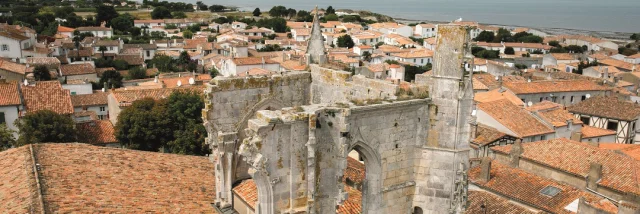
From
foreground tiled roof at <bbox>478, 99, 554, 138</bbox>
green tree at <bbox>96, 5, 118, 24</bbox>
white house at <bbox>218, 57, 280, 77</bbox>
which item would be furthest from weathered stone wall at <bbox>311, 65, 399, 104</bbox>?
green tree at <bbox>96, 5, 118, 24</bbox>

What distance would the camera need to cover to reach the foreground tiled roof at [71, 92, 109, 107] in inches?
1693

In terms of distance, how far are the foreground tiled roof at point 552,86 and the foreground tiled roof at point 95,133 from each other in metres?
37.8

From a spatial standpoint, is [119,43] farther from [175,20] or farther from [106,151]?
[106,151]

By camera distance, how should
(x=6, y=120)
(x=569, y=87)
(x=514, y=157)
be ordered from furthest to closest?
(x=569, y=87) < (x=6, y=120) < (x=514, y=157)

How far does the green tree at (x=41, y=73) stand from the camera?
55344 millimetres

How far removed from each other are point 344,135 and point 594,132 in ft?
109

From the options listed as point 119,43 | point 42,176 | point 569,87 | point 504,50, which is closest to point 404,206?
point 42,176

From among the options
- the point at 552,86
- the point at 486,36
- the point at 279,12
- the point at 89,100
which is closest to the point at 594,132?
the point at 552,86

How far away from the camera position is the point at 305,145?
450 inches

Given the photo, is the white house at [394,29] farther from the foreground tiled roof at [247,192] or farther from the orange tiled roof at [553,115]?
the foreground tiled roof at [247,192]

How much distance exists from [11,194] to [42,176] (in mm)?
1108

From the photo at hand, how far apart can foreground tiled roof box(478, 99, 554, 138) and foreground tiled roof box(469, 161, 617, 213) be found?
1048 cm

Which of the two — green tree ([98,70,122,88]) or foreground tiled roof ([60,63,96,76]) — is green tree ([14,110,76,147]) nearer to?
green tree ([98,70,122,88])

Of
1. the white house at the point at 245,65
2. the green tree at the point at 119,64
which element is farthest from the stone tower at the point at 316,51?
the green tree at the point at 119,64
